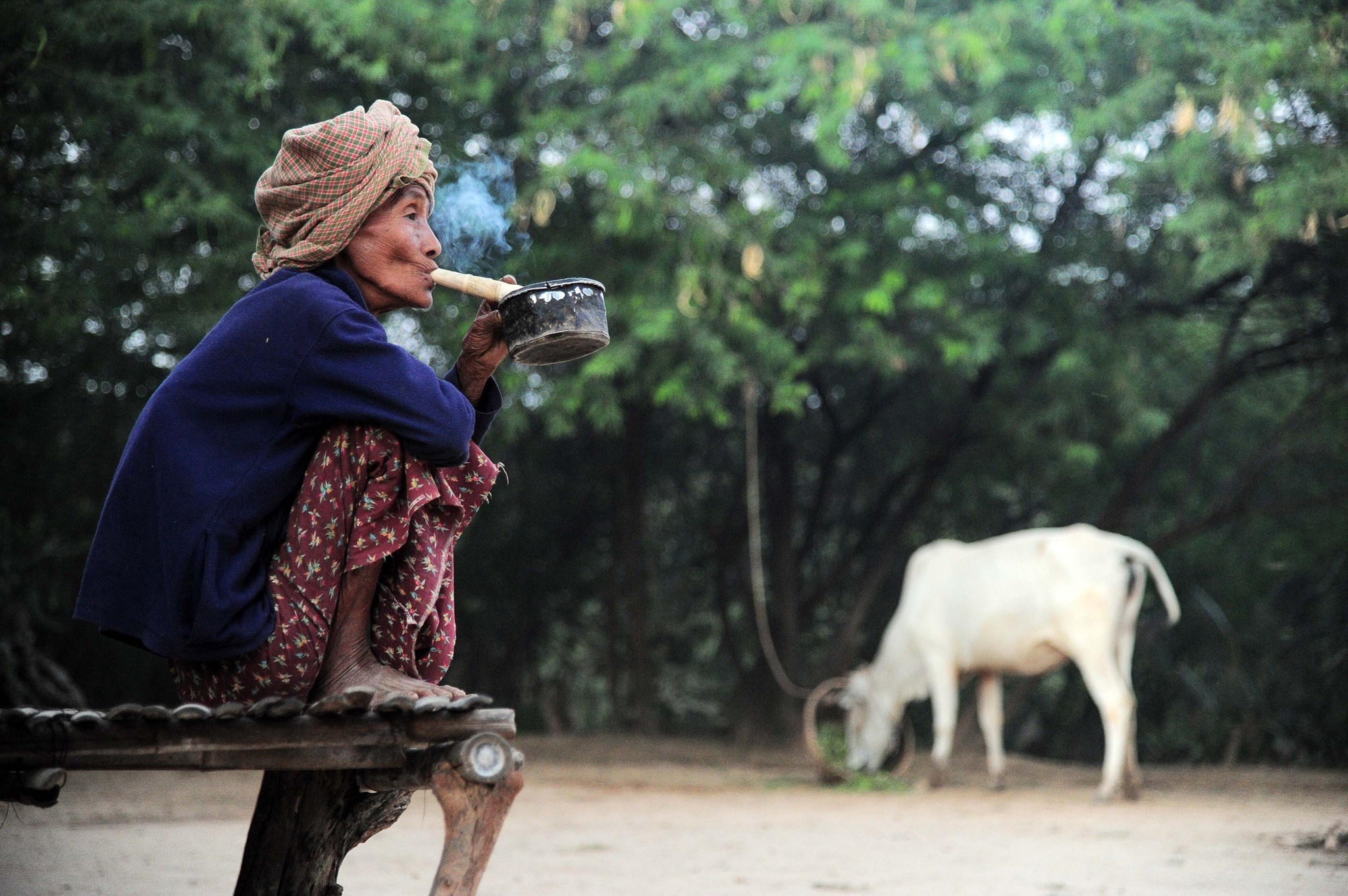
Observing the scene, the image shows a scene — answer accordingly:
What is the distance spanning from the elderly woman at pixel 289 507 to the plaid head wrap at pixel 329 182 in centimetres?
2

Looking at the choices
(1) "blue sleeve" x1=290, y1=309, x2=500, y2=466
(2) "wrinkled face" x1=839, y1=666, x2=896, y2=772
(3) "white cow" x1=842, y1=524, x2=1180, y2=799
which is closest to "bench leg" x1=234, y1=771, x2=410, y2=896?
(1) "blue sleeve" x1=290, y1=309, x2=500, y2=466

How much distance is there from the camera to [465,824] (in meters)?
1.99

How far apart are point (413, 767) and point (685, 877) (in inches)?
123

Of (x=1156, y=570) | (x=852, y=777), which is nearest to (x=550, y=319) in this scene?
(x=1156, y=570)

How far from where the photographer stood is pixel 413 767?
2094mm

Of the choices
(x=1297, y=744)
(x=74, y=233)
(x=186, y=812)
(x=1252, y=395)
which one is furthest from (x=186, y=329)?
(x=1252, y=395)

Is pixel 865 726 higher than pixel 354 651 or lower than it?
lower

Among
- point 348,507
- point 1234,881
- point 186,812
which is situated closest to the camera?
point 348,507

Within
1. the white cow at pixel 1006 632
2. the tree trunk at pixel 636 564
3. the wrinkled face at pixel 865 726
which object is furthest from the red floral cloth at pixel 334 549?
the tree trunk at pixel 636 564

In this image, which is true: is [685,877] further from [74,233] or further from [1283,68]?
[1283,68]

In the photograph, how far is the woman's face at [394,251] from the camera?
2.48m

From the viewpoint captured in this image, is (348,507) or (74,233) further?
(74,233)

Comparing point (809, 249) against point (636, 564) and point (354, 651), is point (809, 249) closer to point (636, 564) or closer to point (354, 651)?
point (636, 564)

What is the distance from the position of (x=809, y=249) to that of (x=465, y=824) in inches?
304
